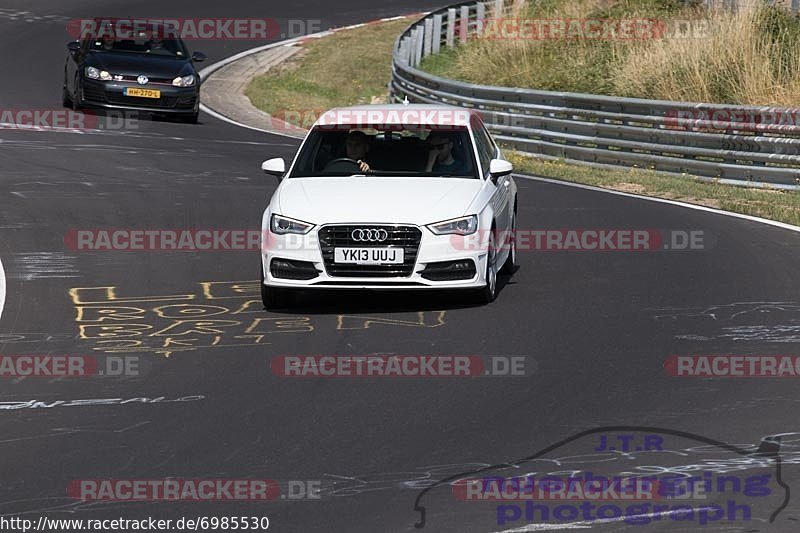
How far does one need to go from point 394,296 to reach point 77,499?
6.03 metres

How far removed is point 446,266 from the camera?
11812 mm

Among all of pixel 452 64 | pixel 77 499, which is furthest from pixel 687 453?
pixel 452 64

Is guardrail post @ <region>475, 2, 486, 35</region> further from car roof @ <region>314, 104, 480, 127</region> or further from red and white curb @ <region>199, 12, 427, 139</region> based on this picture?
car roof @ <region>314, 104, 480, 127</region>

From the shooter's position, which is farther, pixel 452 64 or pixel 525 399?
pixel 452 64

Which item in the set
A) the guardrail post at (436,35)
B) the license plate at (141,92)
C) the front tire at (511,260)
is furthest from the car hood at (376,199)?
the guardrail post at (436,35)

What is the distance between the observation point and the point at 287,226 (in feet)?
39.0

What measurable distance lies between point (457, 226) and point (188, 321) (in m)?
2.14

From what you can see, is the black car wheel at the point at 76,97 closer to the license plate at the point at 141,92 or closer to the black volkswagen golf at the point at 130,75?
the black volkswagen golf at the point at 130,75

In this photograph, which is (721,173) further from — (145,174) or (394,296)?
(394,296)

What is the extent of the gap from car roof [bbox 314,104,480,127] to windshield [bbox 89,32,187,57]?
1526 centimetres

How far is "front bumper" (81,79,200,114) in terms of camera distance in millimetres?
26578

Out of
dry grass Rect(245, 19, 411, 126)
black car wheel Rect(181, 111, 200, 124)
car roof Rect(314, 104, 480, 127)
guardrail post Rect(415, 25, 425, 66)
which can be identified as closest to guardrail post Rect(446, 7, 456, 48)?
guardrail post Rect(415, 25, 425, 66)

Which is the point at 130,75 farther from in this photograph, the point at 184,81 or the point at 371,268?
the point at 371,268

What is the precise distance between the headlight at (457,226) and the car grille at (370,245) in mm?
151
